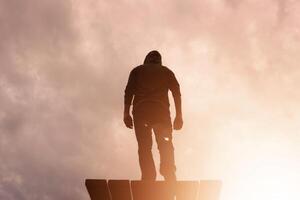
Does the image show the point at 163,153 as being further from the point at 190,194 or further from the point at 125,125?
the point at 190,194

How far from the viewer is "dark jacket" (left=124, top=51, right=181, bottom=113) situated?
8174 mm

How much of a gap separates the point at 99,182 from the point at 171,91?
3042 millimetres

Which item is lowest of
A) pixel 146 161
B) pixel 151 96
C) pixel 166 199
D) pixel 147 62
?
pixel 166 199

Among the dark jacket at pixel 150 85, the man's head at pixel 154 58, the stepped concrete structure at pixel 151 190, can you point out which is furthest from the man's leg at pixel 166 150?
the man's head at pixel 154 58

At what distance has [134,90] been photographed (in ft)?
27.4

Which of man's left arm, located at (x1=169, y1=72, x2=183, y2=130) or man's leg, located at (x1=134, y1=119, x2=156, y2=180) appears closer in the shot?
man's leg, located at (x1=134, y1=119, x2=156, y2=180)

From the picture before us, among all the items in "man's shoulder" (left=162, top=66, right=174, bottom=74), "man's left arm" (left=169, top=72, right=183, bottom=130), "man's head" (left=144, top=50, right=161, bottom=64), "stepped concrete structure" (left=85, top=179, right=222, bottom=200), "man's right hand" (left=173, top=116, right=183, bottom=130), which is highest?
"man's head" (left=144, top=50, right=161, bottom=64)

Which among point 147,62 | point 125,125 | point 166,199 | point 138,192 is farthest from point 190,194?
point 147,62

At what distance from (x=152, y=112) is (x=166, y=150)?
792 mm

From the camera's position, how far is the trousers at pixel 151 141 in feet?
25.0

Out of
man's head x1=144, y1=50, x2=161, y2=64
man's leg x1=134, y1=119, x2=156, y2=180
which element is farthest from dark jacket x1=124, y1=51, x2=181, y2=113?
man's leg x1=134, y1=119, x2=156, y2=180

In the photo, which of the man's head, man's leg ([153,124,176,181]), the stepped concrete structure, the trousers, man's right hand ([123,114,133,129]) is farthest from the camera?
the man's head

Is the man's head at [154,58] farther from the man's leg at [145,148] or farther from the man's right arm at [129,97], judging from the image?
the man's leg at [145,148]

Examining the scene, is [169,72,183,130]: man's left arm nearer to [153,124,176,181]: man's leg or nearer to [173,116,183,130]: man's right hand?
[173,116,183,130]: man's right hand
